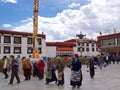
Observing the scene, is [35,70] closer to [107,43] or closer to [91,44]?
[107,43]

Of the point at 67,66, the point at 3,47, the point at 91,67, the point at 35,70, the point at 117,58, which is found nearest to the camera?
the point at 91,67

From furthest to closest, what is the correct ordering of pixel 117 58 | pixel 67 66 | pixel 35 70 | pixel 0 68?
pixel 117 58 → pixel 67 66 → pixel 0 68 → pixel 35 70

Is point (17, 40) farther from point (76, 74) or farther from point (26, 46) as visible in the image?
point (76, 74)

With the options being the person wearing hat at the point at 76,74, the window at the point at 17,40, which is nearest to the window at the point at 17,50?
the window at the point at 17,40

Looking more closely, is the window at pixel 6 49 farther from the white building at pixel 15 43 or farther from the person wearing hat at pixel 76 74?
the person wearing hat at pixel 76 74

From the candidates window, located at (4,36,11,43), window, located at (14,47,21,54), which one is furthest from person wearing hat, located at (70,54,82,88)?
window, located at (14,47,21,54)

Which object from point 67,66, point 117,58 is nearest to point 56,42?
point 117,58

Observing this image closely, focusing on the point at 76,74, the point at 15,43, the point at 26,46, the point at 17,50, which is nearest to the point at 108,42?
the point at 26,46

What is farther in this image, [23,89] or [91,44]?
[91,44]

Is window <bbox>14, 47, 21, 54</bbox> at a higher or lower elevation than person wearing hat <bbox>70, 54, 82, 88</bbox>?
higher

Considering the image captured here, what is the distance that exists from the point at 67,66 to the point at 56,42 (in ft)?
141

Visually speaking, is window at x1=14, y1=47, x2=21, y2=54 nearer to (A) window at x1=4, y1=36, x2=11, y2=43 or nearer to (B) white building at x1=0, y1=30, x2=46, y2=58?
(B) white building at x1=0, y1=30, x2=46, y2=58

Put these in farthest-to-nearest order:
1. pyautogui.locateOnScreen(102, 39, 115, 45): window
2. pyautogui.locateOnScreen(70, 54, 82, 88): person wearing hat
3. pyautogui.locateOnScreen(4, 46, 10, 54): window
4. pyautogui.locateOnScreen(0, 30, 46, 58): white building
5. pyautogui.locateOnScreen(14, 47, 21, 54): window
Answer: pyautogui.locateOnScreen(102, 39, 115, 45): window → pyautogui.locateOnScreen(14, 47, 21, 54): window → pyautogui.locateOnScreen(4, 46, 10, 54): window → pyautogui.locateOnScreen(0, 30, 46, 58): white building → pyautogui.locateOnScreen(70, 54, 82, 88): person wearing hat

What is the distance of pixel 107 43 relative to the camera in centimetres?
7850
